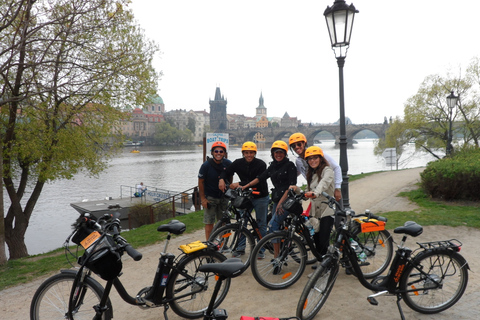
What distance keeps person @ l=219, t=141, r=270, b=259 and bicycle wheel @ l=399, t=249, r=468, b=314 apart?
2009 millimetres

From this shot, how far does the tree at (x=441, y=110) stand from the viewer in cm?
2538

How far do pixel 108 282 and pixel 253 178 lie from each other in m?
2.63

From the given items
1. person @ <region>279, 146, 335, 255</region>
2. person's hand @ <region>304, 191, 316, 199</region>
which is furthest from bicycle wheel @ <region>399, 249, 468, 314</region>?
person's hand @ <region>304, 191, 316, 199</region>

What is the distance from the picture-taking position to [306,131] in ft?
310

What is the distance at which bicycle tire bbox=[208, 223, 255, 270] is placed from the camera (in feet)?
15.1

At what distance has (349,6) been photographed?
5879 millimetres

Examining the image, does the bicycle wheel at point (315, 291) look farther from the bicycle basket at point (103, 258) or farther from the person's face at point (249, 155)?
the person's face at point (249, 155)

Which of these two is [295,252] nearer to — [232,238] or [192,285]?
[232,238]

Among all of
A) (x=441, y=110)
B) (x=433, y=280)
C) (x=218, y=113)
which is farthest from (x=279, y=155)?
(x=218, y=113)

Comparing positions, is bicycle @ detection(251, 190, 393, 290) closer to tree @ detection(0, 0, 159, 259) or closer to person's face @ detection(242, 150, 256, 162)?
person's face @ detection(242, 150, 256, 162)

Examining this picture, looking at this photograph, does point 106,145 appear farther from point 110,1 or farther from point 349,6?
point 349,6

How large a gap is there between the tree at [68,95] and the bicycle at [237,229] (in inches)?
262

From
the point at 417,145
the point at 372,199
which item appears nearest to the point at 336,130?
the point at 417,145

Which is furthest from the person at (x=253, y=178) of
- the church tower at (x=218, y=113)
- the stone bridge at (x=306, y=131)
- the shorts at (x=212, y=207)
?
the church tower at (x=218, y=113)
